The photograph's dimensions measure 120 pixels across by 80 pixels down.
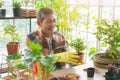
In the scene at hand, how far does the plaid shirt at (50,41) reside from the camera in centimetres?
213

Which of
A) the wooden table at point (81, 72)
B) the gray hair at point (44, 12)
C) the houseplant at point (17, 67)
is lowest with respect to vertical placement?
the wooden table at point (81, 72)

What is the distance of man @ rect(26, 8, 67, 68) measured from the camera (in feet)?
6.98

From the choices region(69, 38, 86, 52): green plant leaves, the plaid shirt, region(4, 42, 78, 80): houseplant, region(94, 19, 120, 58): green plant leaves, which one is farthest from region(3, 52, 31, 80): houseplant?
region(69, 38, 86, 52): green plant leaves

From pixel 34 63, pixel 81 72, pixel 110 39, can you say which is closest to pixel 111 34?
pixel 110 39

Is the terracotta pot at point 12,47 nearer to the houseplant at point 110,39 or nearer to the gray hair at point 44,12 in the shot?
the gray hair at point 44,12

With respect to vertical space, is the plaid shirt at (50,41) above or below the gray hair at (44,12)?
below

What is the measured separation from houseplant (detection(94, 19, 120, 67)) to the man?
0.43 m

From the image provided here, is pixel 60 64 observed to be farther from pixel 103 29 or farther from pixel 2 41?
pixel 2 41

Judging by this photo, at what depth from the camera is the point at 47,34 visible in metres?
2.21

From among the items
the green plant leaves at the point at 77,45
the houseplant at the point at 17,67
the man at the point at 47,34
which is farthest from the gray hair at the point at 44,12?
the green plant leaves at the point at 77,45

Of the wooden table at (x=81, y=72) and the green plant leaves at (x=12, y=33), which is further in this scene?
the green plant leaves at (x=12, y=33)

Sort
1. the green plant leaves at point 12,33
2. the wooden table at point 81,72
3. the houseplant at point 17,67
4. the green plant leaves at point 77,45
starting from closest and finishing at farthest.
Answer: the houseplant at point 17,67 → the wooden table at point 81,72 → the green plant leaves at point 77,45 → the green plant leaves at point 12,33

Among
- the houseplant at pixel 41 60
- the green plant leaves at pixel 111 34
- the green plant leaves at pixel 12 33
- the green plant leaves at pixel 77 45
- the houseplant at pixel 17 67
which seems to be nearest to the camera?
the houseplant at pixel 41 60

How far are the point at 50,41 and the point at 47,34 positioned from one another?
87mm
